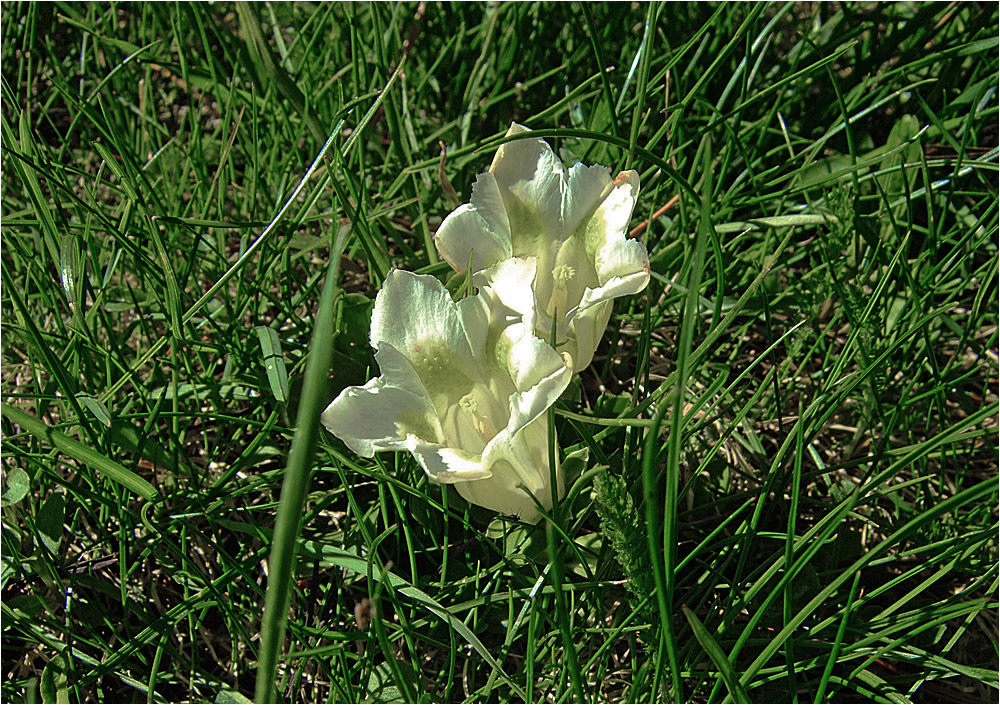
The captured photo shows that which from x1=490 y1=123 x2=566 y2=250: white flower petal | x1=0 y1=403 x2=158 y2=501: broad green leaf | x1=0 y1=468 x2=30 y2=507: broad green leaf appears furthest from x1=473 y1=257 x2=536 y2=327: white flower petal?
x1=0 y1=468 x2=30 y2=507: broad green leaf

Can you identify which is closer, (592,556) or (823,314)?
(592,556)

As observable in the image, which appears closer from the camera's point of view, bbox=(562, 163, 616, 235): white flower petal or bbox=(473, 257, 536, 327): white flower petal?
bbox=(473, 257, 536, 327): white flower petal

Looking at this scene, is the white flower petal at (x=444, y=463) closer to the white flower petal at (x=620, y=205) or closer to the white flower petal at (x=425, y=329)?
the white flower petal at (x=425, y=329)

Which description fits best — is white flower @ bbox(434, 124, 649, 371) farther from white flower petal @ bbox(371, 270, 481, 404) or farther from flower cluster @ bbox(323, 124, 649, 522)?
white flower petal @ bbox(371, 270, 481, 404)

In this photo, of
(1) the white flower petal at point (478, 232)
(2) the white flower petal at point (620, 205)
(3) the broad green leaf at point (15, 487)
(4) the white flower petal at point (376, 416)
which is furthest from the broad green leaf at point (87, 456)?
(2) the white flower petal at point (620, 205)

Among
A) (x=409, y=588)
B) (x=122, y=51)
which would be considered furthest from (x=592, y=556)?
(x=122, y=51)

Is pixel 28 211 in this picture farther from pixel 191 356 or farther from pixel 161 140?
pixel 191 356

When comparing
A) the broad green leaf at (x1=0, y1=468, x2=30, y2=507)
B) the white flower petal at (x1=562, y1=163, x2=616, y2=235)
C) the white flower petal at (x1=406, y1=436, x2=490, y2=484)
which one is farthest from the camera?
the broad green leaf at (x1=0, y1=468, x2=30, y2=507)
